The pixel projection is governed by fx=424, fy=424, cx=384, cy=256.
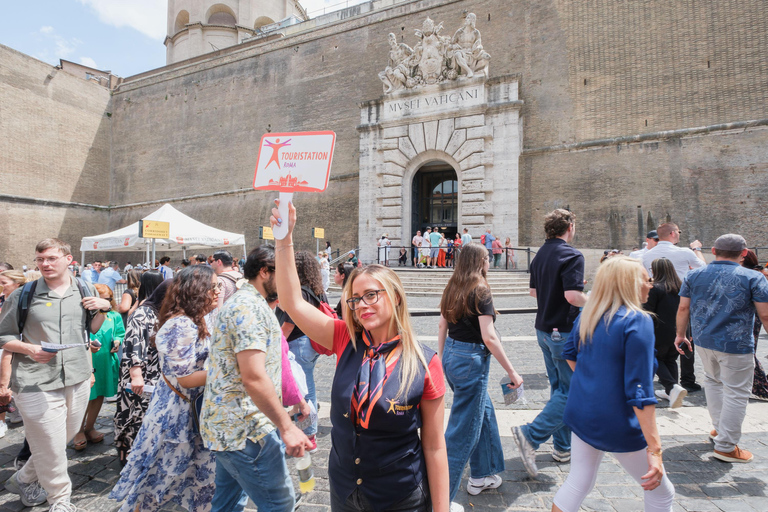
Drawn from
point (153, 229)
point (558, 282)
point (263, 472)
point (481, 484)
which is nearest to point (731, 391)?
point (558, 282)

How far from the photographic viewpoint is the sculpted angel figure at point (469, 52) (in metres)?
15.8

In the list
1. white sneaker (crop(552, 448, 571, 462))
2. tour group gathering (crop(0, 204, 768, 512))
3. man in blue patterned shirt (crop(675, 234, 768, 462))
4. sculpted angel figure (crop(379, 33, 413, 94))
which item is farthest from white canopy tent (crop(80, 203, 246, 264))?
man in blue patterned shirt (crop(675, 234, 768, 462))

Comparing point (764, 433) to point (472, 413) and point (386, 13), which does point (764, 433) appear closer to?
point (472, 413)

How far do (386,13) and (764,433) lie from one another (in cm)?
2066

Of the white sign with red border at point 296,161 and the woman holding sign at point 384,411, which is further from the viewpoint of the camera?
the white sign with red border at point 296,161

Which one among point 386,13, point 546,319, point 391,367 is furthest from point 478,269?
point 386,13

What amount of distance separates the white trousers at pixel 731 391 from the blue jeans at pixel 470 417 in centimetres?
184

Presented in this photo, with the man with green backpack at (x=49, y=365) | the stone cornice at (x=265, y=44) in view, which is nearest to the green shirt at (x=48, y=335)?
the man with green backpack at (x=49, y=365)

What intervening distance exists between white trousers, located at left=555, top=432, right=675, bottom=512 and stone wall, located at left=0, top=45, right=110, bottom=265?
2972 centimetres

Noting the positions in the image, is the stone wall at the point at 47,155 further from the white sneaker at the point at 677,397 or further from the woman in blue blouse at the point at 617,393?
the white sneaker at the point at 677,397

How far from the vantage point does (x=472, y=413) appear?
2713 mm

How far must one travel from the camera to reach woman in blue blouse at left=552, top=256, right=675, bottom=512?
1.97 meters

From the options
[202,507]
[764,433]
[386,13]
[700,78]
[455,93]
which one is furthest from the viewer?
[386,13]

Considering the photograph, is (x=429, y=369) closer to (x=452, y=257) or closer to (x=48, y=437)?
(x=48, y=437)
